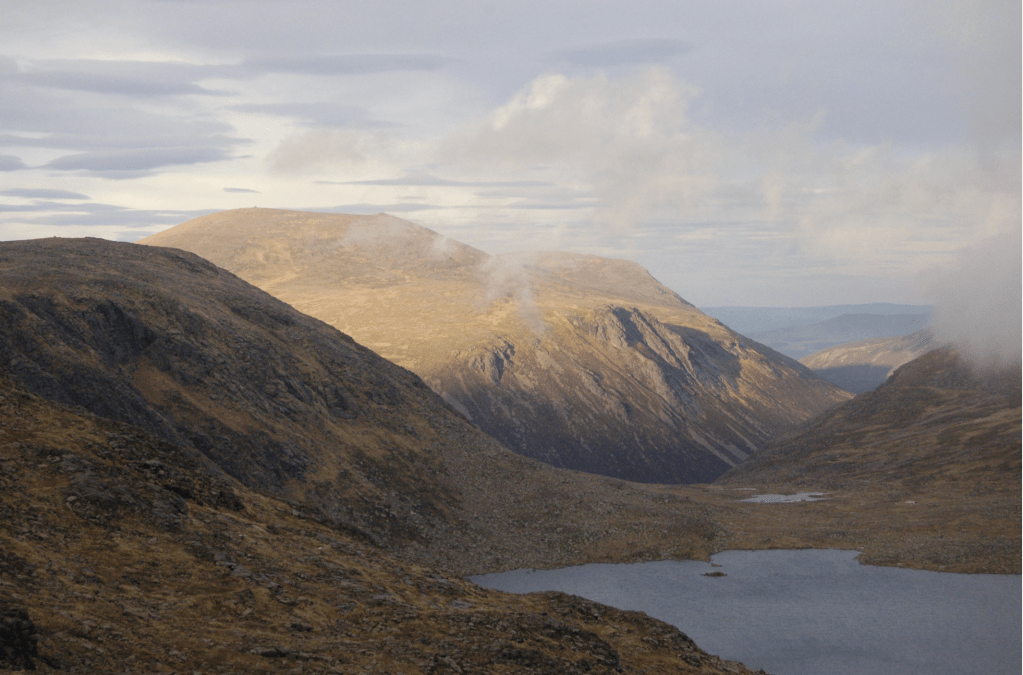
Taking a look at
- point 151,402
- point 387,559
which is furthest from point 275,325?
point 387,559

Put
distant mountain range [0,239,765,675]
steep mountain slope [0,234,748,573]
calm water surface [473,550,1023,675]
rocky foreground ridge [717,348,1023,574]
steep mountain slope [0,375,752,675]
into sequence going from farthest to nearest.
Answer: rocky foreground ridge [717,348,1023,574] < steep mountain slope [0,234,748,573] < calm water surface [473,550,1023,675] < distant mountain range [0,239,765,675] < steep mountain slope [0,375,752,675]

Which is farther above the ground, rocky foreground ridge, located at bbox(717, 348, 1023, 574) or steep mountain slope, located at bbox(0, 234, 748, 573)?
steep mountain slope, located at bbox(0, 234, 748, 573)

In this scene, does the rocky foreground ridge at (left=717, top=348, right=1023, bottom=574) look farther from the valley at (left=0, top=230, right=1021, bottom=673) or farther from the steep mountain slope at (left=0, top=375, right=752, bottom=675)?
the steep mountain slope at (left=0, top=375, right=752, bottom=675)

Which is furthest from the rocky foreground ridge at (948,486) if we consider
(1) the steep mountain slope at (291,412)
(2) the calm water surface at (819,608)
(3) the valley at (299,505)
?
(1) the steep mountain slope at (291,412)

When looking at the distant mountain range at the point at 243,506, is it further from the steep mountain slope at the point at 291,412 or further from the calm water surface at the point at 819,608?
the calm water surface at the point at 819,608

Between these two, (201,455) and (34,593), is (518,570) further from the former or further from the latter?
(34,593)

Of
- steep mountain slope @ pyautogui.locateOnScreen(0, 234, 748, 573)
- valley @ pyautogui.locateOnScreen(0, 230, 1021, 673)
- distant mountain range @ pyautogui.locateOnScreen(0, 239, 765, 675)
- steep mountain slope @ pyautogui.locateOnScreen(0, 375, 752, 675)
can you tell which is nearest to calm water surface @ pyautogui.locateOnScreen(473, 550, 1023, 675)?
valley @ pyautogui.locateOnScreen(0, 230, 1021, 673)
